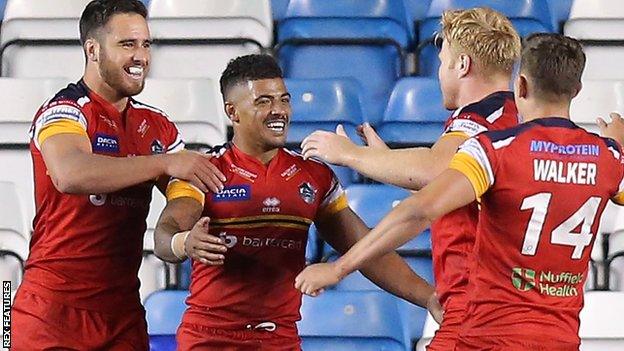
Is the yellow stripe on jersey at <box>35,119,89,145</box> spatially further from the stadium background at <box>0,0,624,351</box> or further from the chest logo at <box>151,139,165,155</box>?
the stadium background at <box>0,0,624,351</box>

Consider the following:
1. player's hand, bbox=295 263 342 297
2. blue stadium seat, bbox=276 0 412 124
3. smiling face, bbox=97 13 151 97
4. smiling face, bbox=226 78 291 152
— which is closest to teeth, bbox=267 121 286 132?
smiling face, bbox=226 78 291 152

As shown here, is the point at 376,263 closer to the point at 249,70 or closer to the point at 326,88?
the point at 249,70

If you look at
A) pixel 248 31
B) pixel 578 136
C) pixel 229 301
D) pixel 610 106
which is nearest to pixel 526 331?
pixel 578 136

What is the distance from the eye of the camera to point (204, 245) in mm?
4129

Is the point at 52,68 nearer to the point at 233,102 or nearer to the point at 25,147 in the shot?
the point at 25,147

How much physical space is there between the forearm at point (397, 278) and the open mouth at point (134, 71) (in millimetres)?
1040

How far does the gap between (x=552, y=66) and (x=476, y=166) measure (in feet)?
1.31

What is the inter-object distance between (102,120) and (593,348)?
2327mm

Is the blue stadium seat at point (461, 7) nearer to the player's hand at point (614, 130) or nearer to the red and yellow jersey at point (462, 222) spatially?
the player's hand at point (614, 130)

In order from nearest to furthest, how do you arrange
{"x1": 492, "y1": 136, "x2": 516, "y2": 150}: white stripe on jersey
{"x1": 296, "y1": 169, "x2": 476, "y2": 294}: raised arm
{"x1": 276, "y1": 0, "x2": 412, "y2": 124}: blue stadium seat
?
{"x1": 296, "y1": 169, "x2": 476, "y2": 294}: raised arm → {"x1": 492, "y1": 136, "x2": 516, "y2": 150}: white stripe on jersey → {"x1": 276, "y1": 0, "x2": 412, "y2": 124}: blue stadium seat

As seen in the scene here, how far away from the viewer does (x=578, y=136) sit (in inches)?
154

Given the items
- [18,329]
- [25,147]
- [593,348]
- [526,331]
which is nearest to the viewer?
[526,331]

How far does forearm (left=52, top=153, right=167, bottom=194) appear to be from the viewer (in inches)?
170

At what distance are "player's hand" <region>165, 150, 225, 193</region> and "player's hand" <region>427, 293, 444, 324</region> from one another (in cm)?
83
